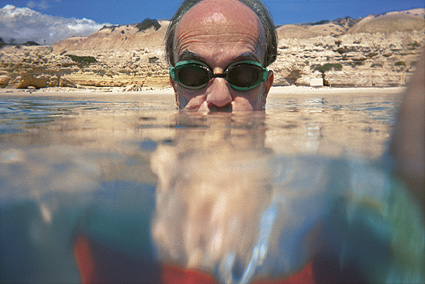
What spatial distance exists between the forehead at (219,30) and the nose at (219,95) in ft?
0.77

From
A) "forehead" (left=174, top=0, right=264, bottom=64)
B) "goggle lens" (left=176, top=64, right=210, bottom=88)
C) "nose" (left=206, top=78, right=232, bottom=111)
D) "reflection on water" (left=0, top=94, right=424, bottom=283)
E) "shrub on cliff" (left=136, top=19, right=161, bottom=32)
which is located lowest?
"reflection on water" (left=0, top=94, right=424, bottom=283)

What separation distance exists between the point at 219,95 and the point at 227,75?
0.16 meters

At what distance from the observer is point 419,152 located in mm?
456

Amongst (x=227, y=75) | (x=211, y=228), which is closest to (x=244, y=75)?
(x=227, y=75)

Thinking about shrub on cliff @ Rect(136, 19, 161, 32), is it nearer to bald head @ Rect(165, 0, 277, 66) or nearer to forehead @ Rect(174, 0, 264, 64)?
bald head @ Rect(165, 0, 277, 66)

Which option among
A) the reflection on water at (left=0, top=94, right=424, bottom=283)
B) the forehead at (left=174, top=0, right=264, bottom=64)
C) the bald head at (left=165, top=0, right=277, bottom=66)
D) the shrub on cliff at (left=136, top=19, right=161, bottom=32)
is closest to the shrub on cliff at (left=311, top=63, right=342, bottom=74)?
the bald head at (left=165, top=0, right=277, bottom=66)

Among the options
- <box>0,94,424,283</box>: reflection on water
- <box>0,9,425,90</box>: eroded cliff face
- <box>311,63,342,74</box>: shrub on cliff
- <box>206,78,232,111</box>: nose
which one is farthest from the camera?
<box>311,63,342,74</box>: shrub on cliff

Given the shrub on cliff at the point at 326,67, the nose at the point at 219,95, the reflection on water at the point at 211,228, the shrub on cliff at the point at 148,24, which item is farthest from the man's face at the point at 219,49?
the shrub on cliff at the point at 148,24

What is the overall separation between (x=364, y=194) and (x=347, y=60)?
15.3 metres

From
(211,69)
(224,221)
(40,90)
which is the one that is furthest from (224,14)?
(40,90)

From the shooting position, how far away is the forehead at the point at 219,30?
2184 millimetres

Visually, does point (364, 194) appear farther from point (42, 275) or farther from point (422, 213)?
point (42, 275)

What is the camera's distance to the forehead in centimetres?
218

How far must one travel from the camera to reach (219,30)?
7.18 feet
